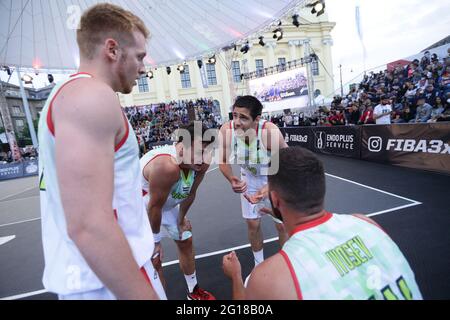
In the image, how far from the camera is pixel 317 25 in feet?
129

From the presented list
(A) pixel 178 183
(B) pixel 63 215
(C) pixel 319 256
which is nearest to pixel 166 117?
(A) pixel 178 183

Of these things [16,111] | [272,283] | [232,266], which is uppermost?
[16,111]

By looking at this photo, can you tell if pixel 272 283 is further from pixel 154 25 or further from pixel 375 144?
pixel 154 25

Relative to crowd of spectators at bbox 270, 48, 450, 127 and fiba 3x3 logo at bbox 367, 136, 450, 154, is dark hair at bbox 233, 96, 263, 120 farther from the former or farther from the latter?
crowd of spectators at bbox 270, 48, 450, 127

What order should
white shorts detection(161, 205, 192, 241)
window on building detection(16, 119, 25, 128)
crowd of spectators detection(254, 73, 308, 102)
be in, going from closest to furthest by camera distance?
white shorts detection(161, 205, 192, 241) < crowd of spectators detection(254, 73, 308, 102) < window on building detection(16, 119, 25, 128)

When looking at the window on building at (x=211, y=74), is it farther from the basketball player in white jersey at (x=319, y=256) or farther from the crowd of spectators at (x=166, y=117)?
the basketball player in white jersey at (x=319, y=256)

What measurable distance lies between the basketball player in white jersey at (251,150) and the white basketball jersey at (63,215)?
1.95 metres

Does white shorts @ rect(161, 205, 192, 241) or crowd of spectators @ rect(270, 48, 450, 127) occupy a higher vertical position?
crowd of spectators @ rect(270, 48, 450, 127)

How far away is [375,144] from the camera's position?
26.8 ft

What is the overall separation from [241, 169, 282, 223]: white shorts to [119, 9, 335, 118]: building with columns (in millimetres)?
30863

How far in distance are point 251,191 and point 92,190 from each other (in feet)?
9.40

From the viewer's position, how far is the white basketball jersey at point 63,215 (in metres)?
0.89

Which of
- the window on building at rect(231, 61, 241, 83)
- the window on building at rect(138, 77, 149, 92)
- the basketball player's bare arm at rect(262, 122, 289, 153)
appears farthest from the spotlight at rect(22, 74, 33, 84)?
the window on building at rect(231, 61, 241, 83)

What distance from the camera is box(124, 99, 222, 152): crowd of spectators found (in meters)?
22.8
